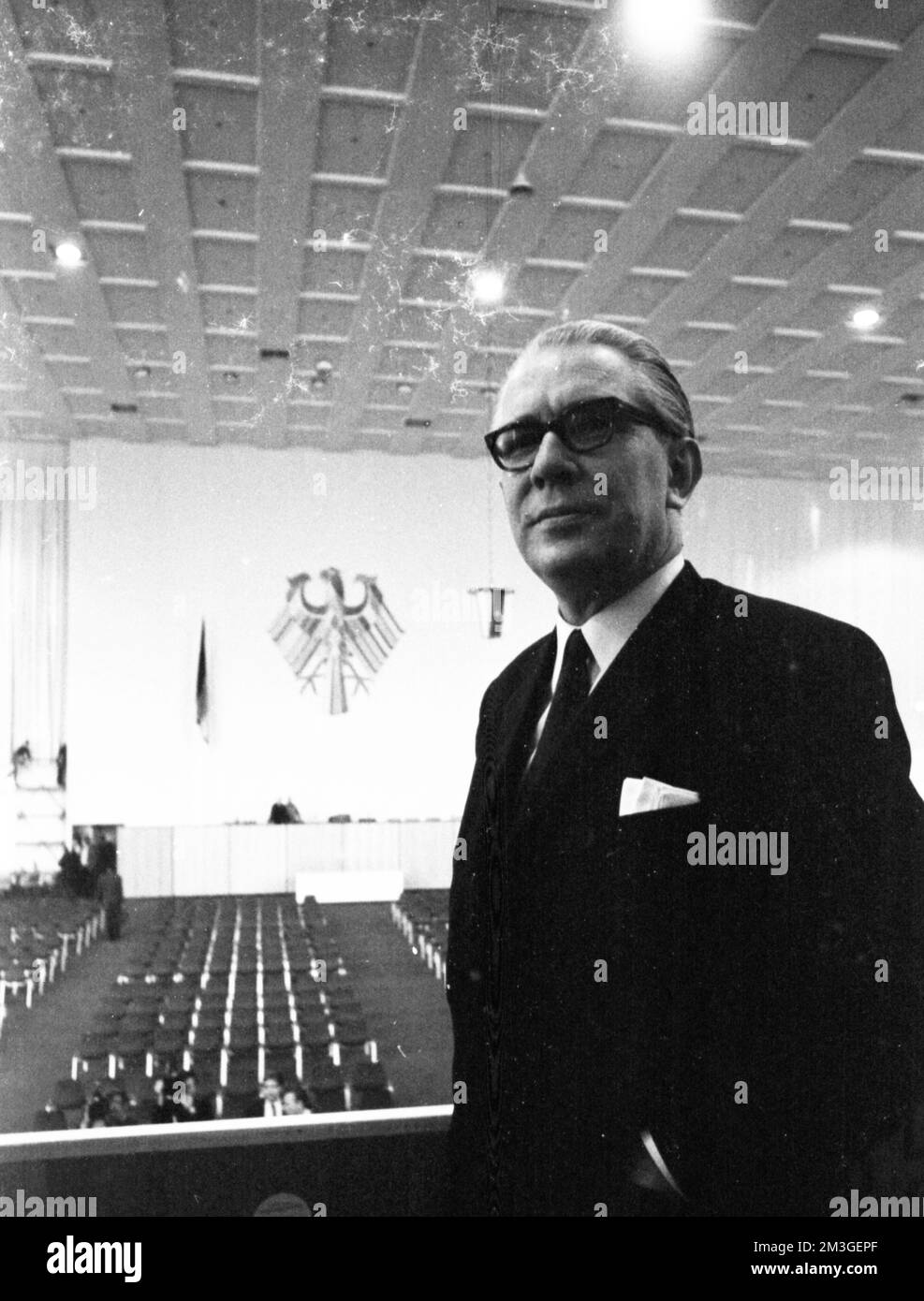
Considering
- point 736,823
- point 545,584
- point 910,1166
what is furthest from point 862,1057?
point 545,584

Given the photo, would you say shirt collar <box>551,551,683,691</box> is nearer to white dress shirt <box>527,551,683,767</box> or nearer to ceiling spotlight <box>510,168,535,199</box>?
white dress shirt <box>527,551,683,767</box>

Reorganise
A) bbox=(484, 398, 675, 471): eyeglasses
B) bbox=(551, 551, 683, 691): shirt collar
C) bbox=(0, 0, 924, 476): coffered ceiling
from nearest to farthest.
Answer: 1. bbox=(484, 398, 675, 471): eyeglasses
2. bbox=(551, 551, 683, 691): shirt collar
3. bbox=(0, 0, 924, 476): coffered ceiling

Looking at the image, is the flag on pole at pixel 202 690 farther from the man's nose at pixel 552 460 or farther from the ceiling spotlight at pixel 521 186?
the ceiling spotlight at pixel 521 186

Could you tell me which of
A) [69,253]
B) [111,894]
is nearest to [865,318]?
[69,253]

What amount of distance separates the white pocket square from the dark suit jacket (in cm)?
2

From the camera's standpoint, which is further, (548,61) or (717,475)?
(548,61)

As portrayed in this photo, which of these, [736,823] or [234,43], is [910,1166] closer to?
[736,823]

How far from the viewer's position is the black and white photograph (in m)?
2.46

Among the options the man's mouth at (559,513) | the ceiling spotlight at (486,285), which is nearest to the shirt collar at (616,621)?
the man's mouth at (559,513)

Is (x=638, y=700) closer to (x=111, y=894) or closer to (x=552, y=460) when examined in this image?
(x=552, y=460)

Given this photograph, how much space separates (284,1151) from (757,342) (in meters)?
2.66

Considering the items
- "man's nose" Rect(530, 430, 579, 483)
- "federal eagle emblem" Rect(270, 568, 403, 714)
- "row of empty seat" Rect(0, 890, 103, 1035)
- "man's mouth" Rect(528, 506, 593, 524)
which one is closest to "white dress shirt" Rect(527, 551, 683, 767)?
"man's mouth" Rect(528, 506, 593, 524)

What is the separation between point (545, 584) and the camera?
2.54 m

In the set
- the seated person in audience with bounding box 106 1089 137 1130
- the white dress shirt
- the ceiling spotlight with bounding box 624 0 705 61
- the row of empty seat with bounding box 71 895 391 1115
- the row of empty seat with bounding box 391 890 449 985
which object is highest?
the ceiling spotlight with bounding box 624 0 705 61
